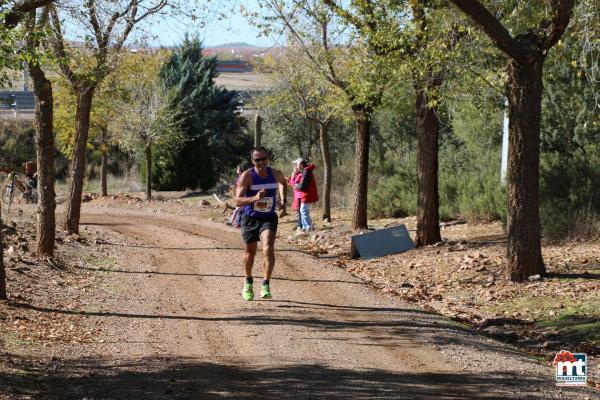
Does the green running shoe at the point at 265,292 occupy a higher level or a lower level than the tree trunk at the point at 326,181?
lower

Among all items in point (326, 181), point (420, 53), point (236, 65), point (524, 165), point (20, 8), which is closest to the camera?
point (20, 8)

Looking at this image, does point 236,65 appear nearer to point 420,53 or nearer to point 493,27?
point 420,53

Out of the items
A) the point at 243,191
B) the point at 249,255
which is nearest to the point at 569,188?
the point at 249,255

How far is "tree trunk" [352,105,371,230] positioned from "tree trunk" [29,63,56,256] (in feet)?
24.4

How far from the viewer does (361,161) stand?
66.0 ft

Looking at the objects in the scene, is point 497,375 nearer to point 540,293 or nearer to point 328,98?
point 540,293

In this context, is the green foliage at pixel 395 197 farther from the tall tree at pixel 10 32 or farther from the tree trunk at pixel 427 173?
the tall tree at pixel 10 32

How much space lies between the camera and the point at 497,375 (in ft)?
27.4

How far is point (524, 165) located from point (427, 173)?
4540 mm

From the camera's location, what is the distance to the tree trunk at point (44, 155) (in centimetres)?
1407

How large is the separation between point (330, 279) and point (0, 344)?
6505 mm

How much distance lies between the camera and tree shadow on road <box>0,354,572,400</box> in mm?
7398

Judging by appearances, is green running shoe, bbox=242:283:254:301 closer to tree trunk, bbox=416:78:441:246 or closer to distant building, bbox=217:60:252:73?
tree trunk, bbox=416:78:441:246

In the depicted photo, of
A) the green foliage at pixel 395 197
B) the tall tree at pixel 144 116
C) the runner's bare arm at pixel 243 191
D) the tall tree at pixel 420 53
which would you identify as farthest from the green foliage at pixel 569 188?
the tall tree at pixel 144 116
